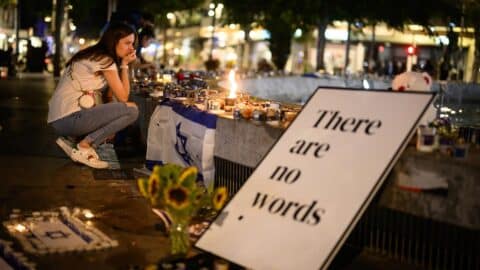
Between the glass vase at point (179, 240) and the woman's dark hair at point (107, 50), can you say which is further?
the woman's dark hair at point (107, 50)

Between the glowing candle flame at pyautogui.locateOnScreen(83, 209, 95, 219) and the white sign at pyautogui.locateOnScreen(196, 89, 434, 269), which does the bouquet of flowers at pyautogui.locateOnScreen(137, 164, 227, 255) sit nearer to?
the white sign at pyautogui.locateOnScreen(196, 89, 434, 269)

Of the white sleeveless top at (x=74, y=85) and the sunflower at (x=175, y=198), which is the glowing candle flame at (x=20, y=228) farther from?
Result: the white sleeveless top at (x=74, y=85)

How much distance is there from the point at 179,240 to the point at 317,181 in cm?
109

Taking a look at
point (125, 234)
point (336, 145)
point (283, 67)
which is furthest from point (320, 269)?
point (283, 67)

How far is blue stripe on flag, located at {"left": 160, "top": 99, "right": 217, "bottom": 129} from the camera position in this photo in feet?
22.9

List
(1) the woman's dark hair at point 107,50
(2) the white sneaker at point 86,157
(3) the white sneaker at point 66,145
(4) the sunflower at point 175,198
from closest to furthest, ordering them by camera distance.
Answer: (4) the sunflower at point 175,198
(1) the woman's dark hair at point 107,50
(2) the white sneaker at point 86,157
(3) the white sneaker at point 66,145

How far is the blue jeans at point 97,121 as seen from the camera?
8359 millimetres

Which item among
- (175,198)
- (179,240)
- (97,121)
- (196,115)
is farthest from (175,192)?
(97,121)

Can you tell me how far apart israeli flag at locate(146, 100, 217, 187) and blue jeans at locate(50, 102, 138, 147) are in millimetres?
471

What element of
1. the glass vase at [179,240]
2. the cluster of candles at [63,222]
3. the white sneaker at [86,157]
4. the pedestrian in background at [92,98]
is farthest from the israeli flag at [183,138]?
the glass vase at [179,240]

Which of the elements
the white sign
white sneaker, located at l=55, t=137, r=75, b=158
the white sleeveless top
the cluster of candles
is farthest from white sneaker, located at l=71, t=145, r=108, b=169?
the white sign

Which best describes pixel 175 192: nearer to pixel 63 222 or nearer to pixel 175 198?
pixel 175 198

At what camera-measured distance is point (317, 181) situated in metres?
4.79

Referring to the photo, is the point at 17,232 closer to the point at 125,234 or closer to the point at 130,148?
the point at 125,234
